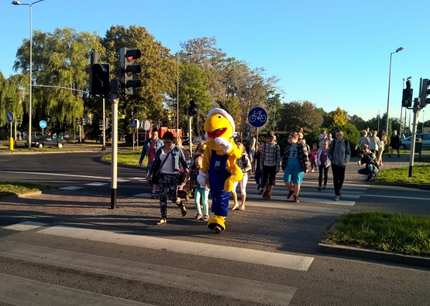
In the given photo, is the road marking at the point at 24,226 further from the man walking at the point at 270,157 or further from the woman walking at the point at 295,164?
the woman walking at the point at 295,164

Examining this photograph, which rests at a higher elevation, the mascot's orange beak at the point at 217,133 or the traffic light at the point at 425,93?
the traffic light at the point at 425,93

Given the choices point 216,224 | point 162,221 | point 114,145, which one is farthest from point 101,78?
point 216,224

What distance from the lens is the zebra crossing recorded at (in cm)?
494

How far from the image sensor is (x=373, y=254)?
21.6 feet

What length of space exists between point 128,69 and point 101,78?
614 mm

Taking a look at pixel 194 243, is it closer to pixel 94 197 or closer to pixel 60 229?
pixel 60 229

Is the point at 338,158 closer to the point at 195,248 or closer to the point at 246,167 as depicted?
the point at 246,167

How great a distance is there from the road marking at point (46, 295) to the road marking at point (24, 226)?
2.93m

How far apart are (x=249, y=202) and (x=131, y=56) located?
436 centimetres

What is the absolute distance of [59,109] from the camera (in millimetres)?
50594

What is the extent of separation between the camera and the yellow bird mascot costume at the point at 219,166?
7883mm

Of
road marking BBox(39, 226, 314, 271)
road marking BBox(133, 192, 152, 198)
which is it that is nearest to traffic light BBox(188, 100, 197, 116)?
road marking BBox(133, 192, 152, 198)

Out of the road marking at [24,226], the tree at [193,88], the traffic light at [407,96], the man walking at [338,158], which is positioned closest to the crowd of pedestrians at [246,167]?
the man walking at [338,158]

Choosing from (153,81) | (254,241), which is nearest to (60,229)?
(254,241)
